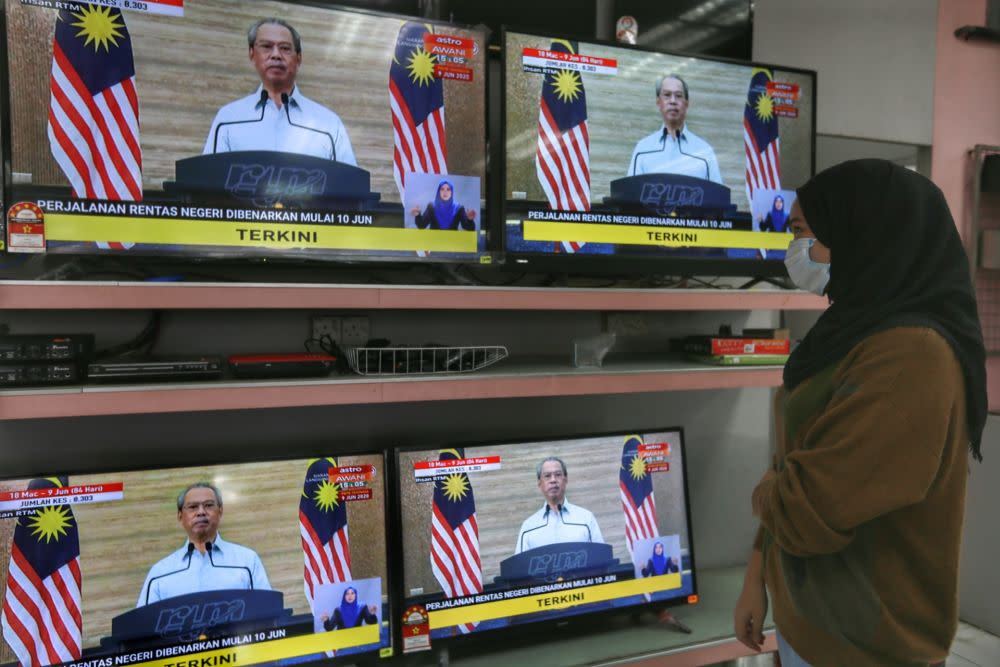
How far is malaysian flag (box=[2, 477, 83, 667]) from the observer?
1583 mm

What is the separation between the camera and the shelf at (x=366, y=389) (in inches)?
56.7

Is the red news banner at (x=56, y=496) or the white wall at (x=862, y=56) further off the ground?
the white wall at (x=862, y=56)

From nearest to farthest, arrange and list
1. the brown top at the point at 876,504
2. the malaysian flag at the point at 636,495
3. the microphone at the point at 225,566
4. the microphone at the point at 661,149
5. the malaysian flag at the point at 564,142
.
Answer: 1. the brown top at the point at 876,504
2. the microphone at the point at 225,566
3. the malaysian flag at the point at 564,142
4. the microphone at the point at 661,149
5. the malaysian flag at the point at 636,495

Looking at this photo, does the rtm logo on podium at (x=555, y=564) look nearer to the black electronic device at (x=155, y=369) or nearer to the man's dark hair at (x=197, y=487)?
the man's dark hair at (x=197, y=487)

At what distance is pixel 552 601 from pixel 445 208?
124 cm

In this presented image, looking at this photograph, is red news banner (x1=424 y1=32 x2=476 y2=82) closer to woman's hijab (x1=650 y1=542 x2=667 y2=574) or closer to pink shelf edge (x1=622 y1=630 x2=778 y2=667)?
woman's hijab (x1=650 y1=542 x2=667 y2=574)

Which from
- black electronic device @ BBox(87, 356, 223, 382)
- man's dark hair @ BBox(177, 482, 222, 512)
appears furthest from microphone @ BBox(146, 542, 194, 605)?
black electronic device @ BBox(87, 356, 223, 382)

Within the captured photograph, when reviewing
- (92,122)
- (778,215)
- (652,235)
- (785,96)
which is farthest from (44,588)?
(785,96)

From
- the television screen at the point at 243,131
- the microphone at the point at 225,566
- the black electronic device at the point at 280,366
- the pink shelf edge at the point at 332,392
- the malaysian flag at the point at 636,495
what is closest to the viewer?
the pink shelf edge at the point at 332,392

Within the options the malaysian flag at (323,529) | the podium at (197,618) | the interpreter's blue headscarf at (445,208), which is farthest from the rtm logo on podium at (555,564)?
the interpreter's blue headscarf at (445,208)

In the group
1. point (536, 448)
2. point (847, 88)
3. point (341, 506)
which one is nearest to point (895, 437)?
point (536, 448)

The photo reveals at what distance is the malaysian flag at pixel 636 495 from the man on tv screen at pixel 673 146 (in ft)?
2.92

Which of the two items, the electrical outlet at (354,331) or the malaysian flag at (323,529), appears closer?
the malaysian flag at (323,529)

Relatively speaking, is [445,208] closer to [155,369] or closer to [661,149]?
[661,149]
